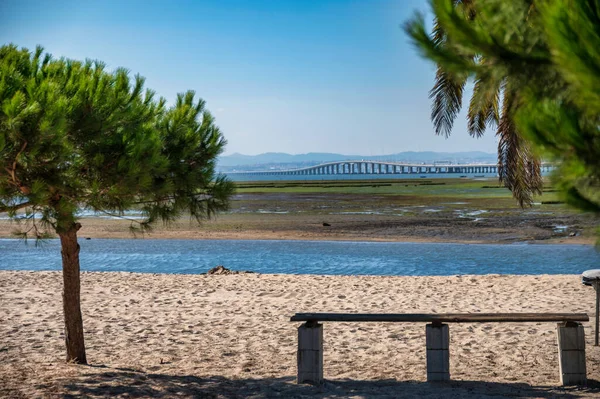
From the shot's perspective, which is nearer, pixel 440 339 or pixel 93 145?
pixel 93 145

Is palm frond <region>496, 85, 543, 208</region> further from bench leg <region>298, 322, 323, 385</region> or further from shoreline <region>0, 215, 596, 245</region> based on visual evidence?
Answer: shoreline <region>0, 215, 596, 245</region>

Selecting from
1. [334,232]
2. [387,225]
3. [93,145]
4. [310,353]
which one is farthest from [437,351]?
[387,225]

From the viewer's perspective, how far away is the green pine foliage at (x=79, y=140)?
5.06m

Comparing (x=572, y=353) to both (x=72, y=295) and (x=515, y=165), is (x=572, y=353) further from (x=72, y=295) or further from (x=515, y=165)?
(x=72, y=295)

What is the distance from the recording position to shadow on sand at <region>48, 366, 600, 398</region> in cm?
676

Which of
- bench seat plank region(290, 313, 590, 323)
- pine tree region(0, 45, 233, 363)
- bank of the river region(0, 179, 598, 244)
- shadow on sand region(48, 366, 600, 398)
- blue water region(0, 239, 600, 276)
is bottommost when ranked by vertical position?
shadow on sand region(48, 366, 600, 398)

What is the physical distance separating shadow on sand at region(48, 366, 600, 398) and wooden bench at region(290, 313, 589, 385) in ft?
0.47

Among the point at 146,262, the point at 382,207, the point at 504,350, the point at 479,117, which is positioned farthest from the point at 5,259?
the point at 382,207

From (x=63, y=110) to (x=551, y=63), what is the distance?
3.36 metres

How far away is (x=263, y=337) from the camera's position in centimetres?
997

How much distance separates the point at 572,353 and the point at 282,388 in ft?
9.72

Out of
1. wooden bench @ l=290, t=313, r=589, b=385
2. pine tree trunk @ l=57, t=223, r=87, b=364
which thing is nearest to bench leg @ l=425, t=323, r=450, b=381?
wooden bench @ l=290, t=313, r=589, b=385

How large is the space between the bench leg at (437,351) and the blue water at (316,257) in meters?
11.5

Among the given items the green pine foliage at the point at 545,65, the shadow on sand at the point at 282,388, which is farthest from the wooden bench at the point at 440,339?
the green pine foliage at the point at 545,65
